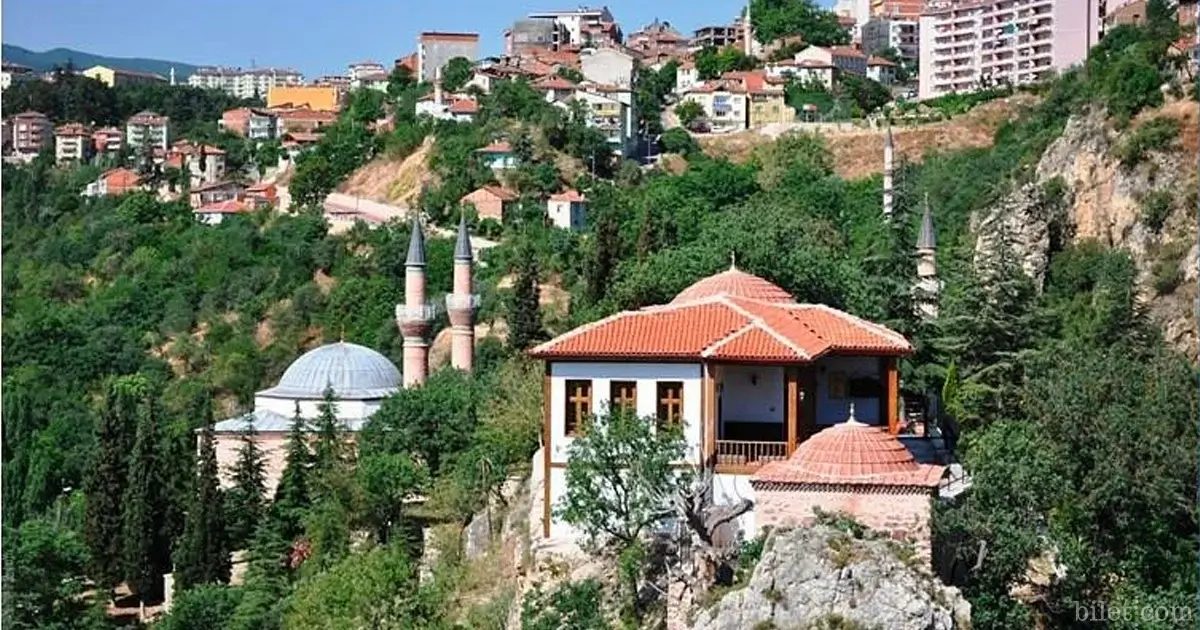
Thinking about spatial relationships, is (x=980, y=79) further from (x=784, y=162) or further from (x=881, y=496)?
(x=881, y=496)

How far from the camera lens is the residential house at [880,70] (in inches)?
2498

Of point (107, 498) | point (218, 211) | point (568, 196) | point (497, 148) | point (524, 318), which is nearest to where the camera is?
point (107, 498)

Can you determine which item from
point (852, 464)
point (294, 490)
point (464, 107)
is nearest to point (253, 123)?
point (464, 107)

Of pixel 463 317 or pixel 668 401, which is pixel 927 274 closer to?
pixel 463 317

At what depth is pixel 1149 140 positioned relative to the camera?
2873cm

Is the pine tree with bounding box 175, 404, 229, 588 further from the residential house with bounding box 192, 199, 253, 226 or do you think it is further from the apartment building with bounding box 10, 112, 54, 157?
the apartment building with bounding box 10, 112, 54, 157

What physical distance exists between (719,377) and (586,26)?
61390 mm

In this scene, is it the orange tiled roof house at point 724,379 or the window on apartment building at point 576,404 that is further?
the window on apartment building at point 576,404

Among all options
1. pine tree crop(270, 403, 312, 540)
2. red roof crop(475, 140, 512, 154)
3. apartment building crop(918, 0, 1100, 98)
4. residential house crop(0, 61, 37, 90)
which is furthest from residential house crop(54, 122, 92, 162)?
pine tree crop(270, 403, 312, 540)

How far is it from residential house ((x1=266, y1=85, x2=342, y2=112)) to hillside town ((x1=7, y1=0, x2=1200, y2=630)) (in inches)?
801

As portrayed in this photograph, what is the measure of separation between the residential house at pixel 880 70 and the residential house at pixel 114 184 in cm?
2481

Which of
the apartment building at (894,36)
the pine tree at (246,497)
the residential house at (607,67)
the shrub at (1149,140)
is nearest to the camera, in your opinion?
the pine tree at (246,497)

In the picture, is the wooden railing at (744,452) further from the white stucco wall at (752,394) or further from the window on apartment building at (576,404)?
the window on apartment building at (576,404)

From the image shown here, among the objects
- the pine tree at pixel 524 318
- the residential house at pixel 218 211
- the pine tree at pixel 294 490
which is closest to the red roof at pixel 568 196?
the residential house at pixel 218 211
